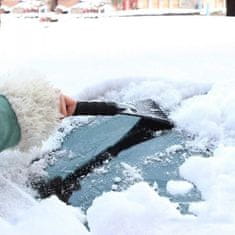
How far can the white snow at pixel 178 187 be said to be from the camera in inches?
40.2

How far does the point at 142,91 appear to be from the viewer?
162 centimetres

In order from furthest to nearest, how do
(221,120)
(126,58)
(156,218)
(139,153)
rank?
1. (126,58)
2. (221,120)
3. (139,153)
4. (156,218)

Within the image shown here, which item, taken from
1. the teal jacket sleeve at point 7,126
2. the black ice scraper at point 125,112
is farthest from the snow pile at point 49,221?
the black ice scraper at point 125,112

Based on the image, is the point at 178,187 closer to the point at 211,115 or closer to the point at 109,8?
the point at 211,115

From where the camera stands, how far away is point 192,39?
220 centimetres

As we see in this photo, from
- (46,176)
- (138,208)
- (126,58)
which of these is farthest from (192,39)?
(138,208)

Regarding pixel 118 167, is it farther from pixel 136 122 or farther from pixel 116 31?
pixel 116 31

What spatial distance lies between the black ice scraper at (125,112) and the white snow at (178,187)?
0.31 m

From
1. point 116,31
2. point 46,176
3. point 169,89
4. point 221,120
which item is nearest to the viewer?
point 46,176

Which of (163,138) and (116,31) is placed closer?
(163,138)

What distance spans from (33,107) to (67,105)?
152 mm

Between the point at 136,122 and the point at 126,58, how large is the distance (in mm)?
582

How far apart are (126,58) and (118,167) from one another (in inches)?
33.5

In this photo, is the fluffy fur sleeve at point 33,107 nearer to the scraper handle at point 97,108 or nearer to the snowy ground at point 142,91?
the snowy ground at point 142,91
